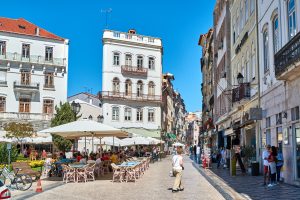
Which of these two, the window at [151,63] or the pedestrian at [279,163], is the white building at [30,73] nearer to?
the window at [151,63]

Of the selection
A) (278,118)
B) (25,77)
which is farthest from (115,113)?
(278,118)

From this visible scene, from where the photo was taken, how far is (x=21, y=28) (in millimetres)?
54500

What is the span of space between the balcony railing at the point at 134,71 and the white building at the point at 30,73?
7818 mm

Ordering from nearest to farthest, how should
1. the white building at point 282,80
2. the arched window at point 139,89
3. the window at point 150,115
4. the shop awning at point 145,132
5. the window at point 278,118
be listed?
the white building at point 282,80
the window at point 278,118
the shop awning at point 145,132
the arched window at point 139,89
the window at point 150,115

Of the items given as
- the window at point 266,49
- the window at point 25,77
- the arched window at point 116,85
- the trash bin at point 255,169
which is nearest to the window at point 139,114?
the arched window at point 116,85

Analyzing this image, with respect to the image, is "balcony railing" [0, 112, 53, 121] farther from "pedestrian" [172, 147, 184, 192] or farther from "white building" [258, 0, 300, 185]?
"pedestrian" [172, 147, 184, 192]

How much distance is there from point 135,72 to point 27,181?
4276 cm

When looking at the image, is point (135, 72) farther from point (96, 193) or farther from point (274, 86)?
point (96, 193)

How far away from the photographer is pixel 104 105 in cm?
5559

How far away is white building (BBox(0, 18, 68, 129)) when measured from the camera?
5012 centimetres

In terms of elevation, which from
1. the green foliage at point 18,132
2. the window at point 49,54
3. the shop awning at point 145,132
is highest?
the window at point 49,54

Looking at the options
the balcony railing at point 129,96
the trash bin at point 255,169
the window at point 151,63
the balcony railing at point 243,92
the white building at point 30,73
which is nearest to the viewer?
the trash bin at point 255,169

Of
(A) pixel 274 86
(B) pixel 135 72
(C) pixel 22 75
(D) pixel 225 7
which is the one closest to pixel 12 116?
(C) pixel 22 75

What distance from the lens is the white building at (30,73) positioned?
50.1 metres
